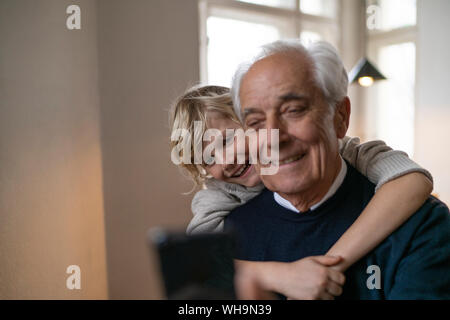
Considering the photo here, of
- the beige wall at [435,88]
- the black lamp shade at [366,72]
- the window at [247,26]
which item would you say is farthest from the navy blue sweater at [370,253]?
the beige wall at [435,88]

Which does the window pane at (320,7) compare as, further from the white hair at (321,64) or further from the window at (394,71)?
the white hair at (321,64)

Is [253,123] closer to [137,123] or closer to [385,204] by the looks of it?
[385,204]

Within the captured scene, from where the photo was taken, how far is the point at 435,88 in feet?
9.08

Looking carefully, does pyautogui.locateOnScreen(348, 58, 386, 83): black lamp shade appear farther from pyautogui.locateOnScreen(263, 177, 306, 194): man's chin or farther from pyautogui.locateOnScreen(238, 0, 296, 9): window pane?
pyautogui.locateOnScreen(263, 177, 306, 194): man's chin

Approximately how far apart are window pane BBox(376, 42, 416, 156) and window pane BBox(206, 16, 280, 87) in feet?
4.67

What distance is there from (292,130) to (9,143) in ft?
2.26

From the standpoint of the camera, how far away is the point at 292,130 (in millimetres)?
716

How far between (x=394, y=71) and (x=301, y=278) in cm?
342

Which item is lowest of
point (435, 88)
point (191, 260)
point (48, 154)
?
point (191, 260)

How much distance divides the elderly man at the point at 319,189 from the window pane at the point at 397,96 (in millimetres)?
2932

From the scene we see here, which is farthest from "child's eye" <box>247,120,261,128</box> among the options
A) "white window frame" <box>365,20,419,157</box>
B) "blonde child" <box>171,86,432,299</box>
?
"white window frame" <box>365,20,419,157</box>

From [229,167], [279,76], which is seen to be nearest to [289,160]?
[279,76]

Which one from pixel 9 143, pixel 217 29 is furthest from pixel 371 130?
pixel 9 143
